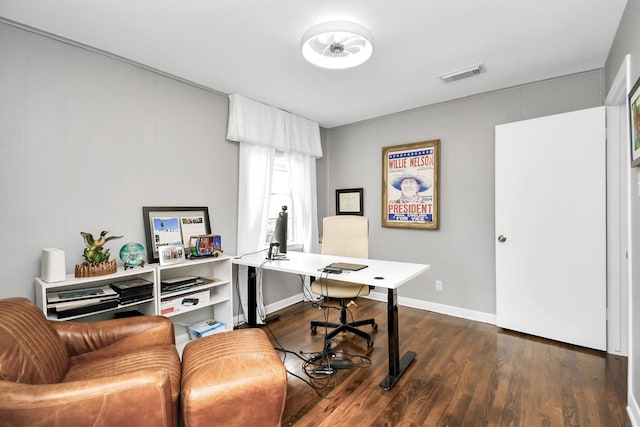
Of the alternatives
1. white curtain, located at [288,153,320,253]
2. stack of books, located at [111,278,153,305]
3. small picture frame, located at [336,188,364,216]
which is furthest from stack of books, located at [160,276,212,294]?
small picture frame, located at [336,188,364,216]

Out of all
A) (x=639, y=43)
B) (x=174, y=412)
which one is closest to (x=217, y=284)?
(x=174, y=412)

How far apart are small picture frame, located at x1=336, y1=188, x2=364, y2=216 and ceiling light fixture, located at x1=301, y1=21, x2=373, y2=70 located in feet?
7.01

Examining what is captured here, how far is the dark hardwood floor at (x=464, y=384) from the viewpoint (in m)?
1.73

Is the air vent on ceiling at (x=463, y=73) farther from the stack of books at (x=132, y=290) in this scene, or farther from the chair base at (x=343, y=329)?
the stack of books at (x=132, y=290)

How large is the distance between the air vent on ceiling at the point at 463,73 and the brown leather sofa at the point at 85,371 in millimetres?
2913

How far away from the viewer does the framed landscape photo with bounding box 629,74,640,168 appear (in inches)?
63.9

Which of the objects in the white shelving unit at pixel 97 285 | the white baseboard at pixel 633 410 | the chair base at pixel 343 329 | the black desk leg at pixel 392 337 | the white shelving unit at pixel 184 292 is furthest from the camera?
the chair base at pixel 343 329

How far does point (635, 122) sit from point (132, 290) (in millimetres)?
3255

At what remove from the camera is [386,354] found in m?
2.49

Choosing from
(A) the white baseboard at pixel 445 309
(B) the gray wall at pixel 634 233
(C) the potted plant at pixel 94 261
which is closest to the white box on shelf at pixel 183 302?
(C) the potted plant at pixel 94 261

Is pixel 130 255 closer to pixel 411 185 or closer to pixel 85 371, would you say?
pixel 85 371

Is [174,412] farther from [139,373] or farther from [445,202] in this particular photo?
[445,202]

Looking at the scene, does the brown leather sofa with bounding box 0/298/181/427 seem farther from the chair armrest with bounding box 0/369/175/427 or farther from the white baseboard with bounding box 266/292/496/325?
the white baseboard with bounding box 266/292/496/325

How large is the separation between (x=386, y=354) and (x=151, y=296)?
188 centimetres
